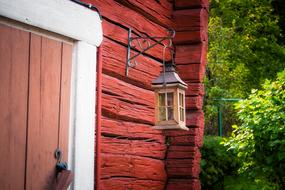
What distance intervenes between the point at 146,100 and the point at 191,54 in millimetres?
803

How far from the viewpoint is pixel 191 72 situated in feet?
15.7

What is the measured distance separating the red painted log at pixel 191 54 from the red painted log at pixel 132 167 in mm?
1036

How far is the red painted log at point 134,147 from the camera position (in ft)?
12.0

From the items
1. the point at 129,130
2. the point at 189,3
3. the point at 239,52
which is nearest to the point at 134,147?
the point at 129,130

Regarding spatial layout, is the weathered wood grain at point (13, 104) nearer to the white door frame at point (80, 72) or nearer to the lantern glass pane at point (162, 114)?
the white door frame at point (80, 72)

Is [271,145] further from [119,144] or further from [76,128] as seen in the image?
[76,128]

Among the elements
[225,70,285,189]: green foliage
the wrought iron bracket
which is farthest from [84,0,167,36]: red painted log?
[225,70,285,189]: green foliage

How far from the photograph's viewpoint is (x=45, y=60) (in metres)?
2.96

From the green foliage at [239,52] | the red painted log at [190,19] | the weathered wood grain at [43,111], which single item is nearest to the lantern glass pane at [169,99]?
the weathered wood grain at [43,111]

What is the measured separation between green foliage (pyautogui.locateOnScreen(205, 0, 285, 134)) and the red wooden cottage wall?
5116mm

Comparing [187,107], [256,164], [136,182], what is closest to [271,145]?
[256,164]

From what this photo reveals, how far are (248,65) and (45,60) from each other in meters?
9.71

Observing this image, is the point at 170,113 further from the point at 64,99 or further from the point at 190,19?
the point at 190,19

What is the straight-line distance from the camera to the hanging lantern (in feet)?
11.4
